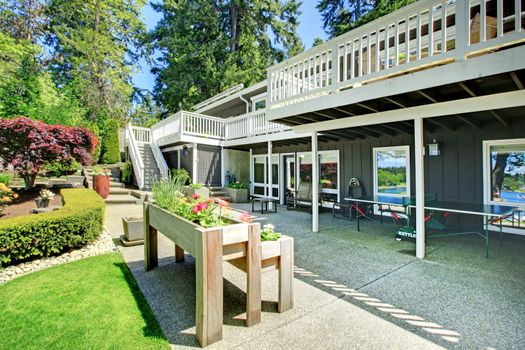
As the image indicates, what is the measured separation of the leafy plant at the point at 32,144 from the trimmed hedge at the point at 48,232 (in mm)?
→ 3453

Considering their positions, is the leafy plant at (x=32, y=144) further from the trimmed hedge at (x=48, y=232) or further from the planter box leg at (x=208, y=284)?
the planter box leg at (x=208, y=284)

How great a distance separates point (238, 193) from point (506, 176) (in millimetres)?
8279

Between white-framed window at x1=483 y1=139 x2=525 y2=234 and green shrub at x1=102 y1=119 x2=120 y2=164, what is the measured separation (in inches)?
678

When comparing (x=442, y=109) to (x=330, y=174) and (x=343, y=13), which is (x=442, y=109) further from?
(x=343, y=13)

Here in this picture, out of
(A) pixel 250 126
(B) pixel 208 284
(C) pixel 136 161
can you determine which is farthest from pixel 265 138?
(B) pixel 208 284

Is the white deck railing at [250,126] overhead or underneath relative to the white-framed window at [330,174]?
overhead

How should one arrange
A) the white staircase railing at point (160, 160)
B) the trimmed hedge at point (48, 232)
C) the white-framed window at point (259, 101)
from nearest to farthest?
the trimmed hedge at point (48, 232)
the white staircase railing at point (160, 160)
the white-framed window at point (259, 101)

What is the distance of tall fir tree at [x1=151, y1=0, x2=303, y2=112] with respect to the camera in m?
18.2

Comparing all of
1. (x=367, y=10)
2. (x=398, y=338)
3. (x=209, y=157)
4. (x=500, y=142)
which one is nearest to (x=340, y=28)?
(x=367, y=10)

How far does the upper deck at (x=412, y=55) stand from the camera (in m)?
2.97

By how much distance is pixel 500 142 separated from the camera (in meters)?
5.14

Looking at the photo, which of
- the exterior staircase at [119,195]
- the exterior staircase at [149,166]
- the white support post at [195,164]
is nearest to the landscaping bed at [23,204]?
the exterior staircase at [119,195]

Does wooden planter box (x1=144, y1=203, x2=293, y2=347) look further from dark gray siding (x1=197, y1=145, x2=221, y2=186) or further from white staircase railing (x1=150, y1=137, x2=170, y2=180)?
white staircase railing (x1=150, y1=137, x2=170, y2=180)

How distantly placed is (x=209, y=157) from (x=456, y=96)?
30.4 feet
